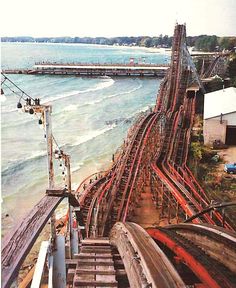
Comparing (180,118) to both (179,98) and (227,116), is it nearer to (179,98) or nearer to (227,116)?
(227,116)

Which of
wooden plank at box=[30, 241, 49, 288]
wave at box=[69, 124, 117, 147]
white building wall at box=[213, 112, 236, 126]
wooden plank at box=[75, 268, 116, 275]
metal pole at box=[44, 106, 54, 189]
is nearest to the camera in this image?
wooden plank at box=[30, 241, 49, 288]

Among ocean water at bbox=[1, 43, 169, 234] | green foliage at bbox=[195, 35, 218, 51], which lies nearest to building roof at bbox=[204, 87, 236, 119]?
ocean water at bbox=[1, 43, 169, 234]

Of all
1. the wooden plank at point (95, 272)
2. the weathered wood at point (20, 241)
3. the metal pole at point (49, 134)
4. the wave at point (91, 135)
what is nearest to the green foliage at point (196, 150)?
the wave at point (91, 135)

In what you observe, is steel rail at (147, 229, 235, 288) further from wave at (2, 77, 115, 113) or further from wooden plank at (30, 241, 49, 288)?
wave at (2, 77, 115, 113)

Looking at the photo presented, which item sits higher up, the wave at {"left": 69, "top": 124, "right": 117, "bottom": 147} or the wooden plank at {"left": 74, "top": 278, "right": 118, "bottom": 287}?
the wooden plank at {"left": 74, "top": 278, "right": 118, "bottom": 287}

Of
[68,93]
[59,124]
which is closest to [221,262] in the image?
[59,124]

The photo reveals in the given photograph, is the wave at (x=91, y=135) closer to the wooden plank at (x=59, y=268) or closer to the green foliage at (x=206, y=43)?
the wooden plank at (x=59, y=268)

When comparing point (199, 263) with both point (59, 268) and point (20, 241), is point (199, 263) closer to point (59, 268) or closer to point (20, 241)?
point (59, 268)
